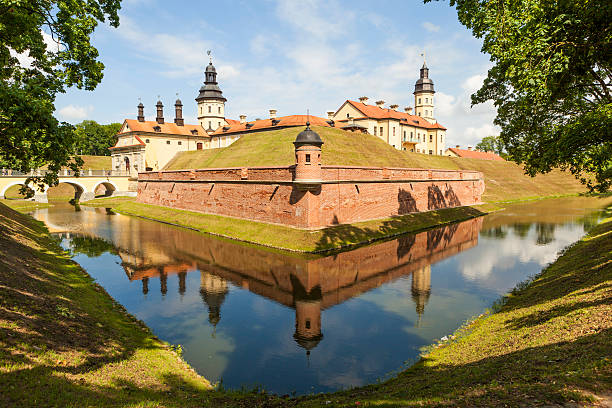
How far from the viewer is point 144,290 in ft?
54.6

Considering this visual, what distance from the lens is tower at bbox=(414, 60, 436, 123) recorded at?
292ft

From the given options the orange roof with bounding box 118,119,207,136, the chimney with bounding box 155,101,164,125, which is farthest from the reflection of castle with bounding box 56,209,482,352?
the chimney with bounding box 155,101,164,125

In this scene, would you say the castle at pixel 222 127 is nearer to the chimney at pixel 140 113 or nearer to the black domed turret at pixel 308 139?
the chimney at pixel 140 113

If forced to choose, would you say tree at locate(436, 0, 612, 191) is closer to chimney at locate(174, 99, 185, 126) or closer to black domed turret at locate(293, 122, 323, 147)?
black domed turret at locate(293, 122, 323, 147)

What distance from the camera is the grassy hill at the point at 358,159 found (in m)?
46.2

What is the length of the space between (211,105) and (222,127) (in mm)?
7018

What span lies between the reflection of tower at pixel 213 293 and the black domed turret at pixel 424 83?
8562cm

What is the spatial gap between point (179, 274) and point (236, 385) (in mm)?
11130

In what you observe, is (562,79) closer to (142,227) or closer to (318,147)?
(318,147)

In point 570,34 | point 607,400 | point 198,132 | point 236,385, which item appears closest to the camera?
point 607,400

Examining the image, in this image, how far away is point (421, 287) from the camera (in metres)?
16.9

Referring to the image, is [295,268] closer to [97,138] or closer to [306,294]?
[306,294]

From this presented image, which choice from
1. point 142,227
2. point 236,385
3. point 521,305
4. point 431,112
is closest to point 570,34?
point 521,305

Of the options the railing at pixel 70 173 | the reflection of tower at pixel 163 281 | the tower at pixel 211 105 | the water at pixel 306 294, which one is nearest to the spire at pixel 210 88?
the tower at pixel 211 105
